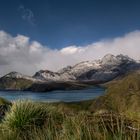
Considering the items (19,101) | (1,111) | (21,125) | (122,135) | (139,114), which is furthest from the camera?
(1,111)

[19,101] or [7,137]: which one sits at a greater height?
[19,101]

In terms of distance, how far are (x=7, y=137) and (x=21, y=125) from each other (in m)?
2.04

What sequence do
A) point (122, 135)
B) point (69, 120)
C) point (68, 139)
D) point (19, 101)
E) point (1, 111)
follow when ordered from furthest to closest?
point (1, 111), point (19, 101), point (69, 120), point (68, 139), point (122, 135)

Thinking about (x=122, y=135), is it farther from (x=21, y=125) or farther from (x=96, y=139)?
(x=21, y=125)

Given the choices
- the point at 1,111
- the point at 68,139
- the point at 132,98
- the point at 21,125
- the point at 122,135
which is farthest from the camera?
the point at 132,98

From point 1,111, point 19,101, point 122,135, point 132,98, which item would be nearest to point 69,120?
point 122,135

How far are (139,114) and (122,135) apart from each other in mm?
4466

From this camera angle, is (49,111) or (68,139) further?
(49,111)

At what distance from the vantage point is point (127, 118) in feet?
35.3

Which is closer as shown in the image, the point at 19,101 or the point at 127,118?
the point at 127,118

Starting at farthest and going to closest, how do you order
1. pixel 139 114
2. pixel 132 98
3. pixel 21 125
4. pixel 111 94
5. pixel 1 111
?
pixel 111 94 → pixel 132 98 → pixel 1 111 → pixel 21 125 → pixel 139 114

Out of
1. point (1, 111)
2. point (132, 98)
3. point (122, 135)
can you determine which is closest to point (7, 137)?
point (122, 135)

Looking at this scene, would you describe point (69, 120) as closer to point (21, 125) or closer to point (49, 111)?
point (21, 125)

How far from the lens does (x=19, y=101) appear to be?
14.2 meters
